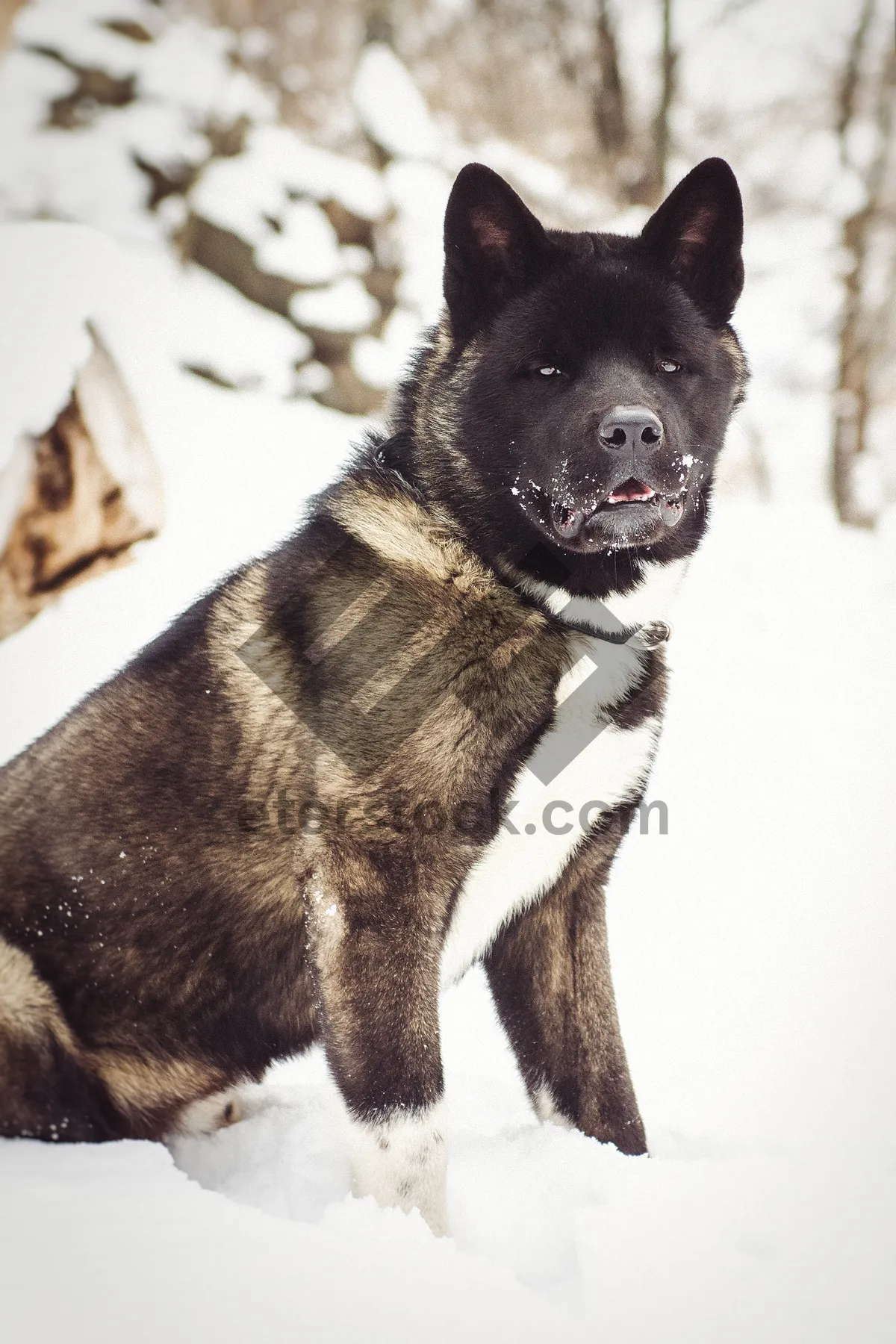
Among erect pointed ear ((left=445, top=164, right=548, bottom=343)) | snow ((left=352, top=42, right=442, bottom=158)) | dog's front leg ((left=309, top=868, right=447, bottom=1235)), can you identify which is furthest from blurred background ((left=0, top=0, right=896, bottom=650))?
dog's front leg ((left=309, top=868, right=447, bottom=1235))

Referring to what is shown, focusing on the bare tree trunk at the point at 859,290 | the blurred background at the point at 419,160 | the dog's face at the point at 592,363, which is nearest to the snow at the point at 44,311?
the blurred background at the point at 419,160

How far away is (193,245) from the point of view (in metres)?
6.89

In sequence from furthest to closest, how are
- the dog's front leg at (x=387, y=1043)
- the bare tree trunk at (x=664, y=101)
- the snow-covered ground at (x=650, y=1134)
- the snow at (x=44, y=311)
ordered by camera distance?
the bare tree trunk at (x=664, y=101) < the snow at (x=44, y=311) < the dog's front leg at (x=387, y=1043) < the snow-covered ground at (x=650, y=1134)

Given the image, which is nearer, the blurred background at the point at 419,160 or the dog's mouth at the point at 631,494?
the dog's mouth at the point at 631,494

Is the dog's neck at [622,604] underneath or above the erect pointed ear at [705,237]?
underneath

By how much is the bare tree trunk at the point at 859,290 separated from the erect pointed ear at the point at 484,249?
6.35 meters

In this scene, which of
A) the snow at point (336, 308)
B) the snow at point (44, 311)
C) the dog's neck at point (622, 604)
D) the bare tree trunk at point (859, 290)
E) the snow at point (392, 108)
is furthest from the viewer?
the bare tree trunk at point (859, 290)

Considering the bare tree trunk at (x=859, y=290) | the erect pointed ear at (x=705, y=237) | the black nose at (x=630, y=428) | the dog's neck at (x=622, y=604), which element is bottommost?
the dog's neck at (x=622, y=604)

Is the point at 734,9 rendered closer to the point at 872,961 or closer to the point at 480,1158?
the point at 872,961

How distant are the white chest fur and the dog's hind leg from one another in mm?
725

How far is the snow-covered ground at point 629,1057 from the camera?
140 centimetres

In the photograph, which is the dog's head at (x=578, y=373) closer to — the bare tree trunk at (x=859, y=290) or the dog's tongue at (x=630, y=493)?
the dog's tongue at (x=630, y=493)

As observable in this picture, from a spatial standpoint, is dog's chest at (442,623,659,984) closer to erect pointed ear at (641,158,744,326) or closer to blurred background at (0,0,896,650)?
erect pointed ear at (641,158,744,326)

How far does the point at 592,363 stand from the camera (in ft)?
6.59
